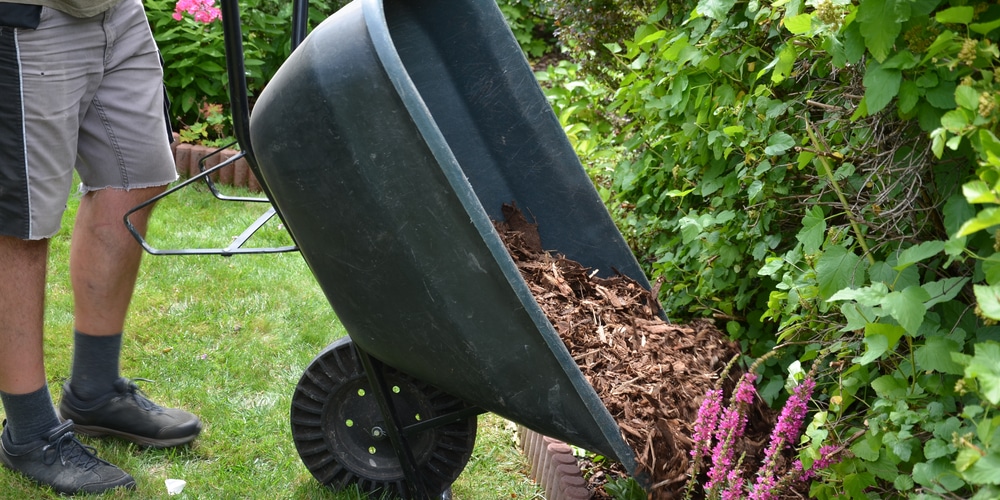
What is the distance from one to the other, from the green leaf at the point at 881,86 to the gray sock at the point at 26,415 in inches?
83.5

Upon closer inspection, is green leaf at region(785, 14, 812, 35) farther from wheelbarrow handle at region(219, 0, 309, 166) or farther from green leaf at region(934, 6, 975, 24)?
wheelbarrow handle at region(219, 0, 309, 166)

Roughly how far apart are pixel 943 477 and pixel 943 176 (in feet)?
1.75

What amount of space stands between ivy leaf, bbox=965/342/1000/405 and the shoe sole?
83.1 inches

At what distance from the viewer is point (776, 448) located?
1726 mm

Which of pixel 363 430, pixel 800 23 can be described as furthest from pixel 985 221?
pixel 363 430

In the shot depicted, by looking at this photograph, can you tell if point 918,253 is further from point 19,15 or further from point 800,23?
point 19,15

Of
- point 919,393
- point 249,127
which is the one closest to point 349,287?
point 249,127

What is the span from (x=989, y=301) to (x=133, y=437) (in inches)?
88.7

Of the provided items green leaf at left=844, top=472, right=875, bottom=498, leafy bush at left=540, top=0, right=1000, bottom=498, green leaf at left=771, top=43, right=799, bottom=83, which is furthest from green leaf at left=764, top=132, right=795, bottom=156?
green leaf at left=844, top=472, right=875, bottom=498

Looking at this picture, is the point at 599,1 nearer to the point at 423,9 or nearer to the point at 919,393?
the point at 423,9

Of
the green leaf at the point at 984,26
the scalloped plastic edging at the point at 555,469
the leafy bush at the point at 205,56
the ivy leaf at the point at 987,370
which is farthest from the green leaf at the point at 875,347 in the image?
the leafy bush at the point at 205,56

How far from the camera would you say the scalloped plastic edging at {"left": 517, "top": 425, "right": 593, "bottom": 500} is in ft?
7.46

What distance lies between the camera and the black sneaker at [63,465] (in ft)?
7.66

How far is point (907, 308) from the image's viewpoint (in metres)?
1.37
